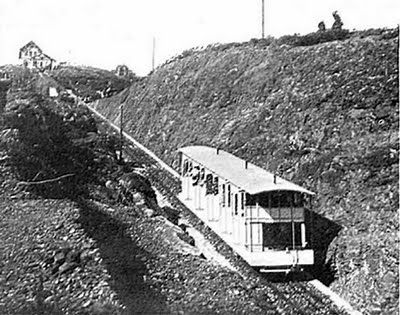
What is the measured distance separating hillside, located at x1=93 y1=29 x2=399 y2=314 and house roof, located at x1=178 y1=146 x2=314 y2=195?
41cm

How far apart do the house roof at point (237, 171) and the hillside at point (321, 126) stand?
0.41 m

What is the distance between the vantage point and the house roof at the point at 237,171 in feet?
36.0

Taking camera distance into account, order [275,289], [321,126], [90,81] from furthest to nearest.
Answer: [90,81] → [321,126] → [275,289]

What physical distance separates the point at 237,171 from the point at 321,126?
123 inches

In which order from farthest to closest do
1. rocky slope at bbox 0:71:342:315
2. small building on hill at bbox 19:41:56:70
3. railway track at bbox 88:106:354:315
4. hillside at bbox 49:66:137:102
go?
hillside at bbox 49:66:137:102, small building on hill at bbox 19:41:56:70, railway track at bbox 88:106:354:315, rocky slope at bbox 0:71:342:315

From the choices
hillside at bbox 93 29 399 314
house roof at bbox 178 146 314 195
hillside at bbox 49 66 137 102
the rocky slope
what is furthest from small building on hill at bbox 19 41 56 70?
house roof at bbox 178 146 314 195

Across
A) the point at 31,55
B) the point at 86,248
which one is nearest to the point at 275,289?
the point at 86,248

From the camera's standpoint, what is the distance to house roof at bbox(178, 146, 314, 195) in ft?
36.0

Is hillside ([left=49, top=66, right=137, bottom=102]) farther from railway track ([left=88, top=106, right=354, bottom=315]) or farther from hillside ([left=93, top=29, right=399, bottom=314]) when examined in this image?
railway track ([left=88, top=106, right=354, bottom=315])

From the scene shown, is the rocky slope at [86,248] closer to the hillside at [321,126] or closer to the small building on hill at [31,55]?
the small building on hill at [31,55]

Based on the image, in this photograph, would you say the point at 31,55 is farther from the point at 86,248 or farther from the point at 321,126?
the point at 321,126

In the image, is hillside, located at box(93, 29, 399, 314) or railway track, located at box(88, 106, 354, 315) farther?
hillside, located at box(93, 29, 399, 314)

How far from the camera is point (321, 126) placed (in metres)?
14.4

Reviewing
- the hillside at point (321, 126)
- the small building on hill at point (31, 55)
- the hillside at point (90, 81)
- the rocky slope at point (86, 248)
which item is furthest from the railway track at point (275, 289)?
the hillside at point (90, 81)
